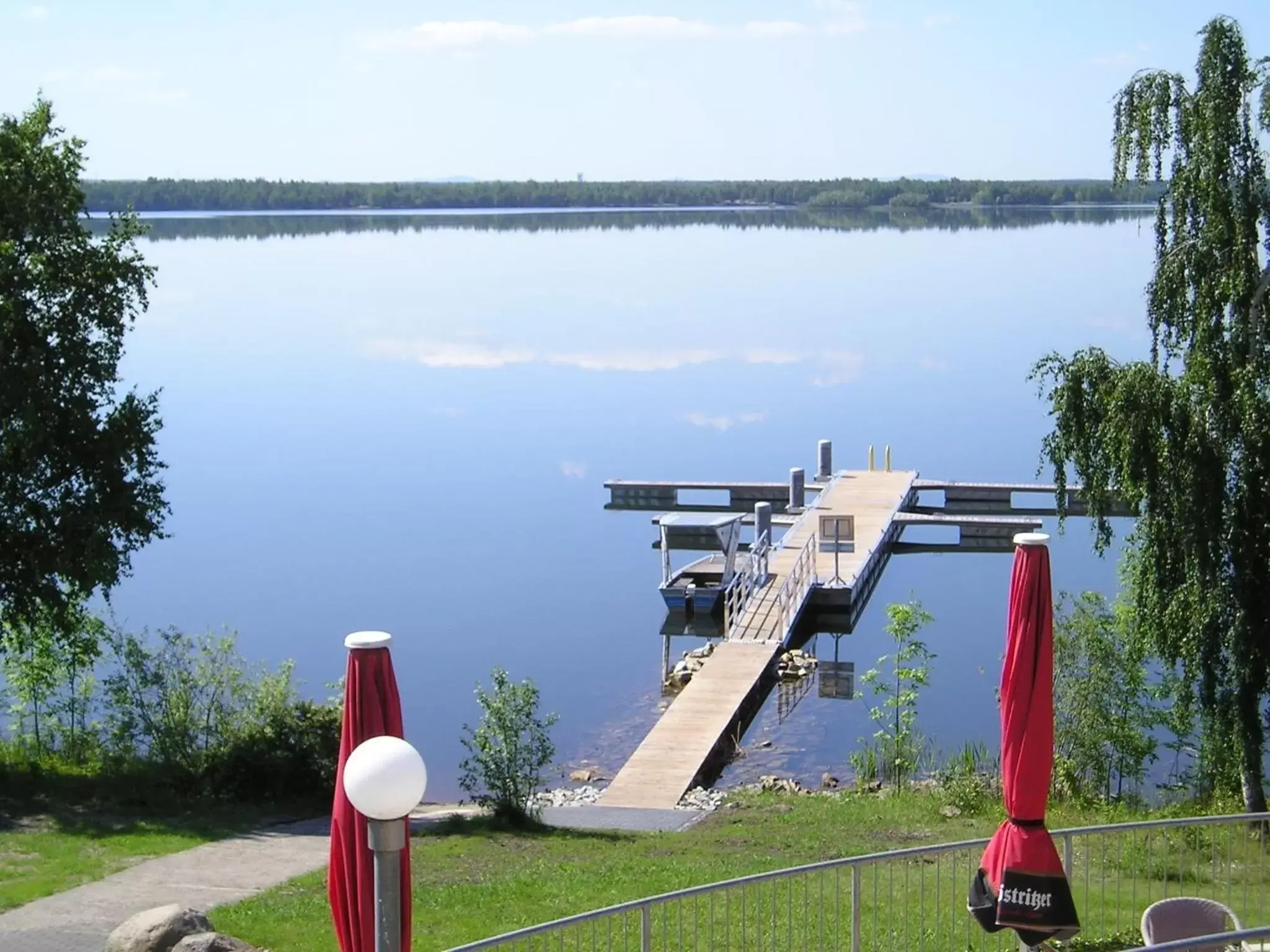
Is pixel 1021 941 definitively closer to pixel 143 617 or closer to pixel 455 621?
pixel 455 621

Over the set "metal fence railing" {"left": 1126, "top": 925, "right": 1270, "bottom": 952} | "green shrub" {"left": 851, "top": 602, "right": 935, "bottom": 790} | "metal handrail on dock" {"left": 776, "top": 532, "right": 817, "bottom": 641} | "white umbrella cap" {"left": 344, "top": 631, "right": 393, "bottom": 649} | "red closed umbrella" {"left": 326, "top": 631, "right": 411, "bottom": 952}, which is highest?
"white umbrella cap" {"left": 344, "top": 631, "right": 393, "bottom": 649}

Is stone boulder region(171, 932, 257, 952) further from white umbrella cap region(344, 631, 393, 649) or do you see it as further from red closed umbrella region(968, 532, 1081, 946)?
red closed umbrella region(968, 532, 1081, 946)

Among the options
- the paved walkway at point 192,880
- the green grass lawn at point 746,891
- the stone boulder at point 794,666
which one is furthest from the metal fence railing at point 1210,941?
the stone boulder at point 794,666

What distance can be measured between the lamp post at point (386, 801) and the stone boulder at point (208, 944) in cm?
556

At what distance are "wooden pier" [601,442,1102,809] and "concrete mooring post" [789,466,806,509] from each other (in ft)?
0.13

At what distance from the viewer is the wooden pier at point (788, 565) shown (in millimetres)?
24297

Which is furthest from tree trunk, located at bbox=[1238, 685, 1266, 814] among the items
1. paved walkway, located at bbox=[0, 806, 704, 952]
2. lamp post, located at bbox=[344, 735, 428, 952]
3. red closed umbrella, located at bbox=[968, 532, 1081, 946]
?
lamp post, located at bbox=[344, 735, 428, 952]

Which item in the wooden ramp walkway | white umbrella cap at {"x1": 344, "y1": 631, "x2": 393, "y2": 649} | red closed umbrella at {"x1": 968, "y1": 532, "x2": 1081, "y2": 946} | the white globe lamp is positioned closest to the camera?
the white globe lamp

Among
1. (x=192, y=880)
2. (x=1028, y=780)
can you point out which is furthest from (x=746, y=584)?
(x=1028, y=780)

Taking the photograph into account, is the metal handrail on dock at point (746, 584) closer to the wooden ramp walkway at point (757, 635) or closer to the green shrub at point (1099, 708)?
the wooden ramp walkway at point (757, 635)

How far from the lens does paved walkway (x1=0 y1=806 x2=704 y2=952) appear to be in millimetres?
14227

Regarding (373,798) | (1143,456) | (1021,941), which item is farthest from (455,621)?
(373,798)

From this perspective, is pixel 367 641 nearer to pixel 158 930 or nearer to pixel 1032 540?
pixel 1032 540

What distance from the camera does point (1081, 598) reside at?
971 inches
